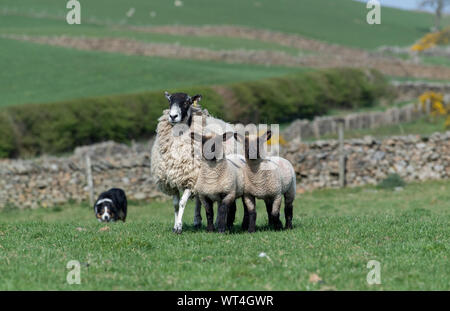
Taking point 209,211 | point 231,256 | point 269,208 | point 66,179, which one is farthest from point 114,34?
point 231,256

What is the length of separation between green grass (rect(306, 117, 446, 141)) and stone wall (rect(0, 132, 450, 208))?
10.1 meters

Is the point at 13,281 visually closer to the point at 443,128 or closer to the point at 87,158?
the point at 87,158

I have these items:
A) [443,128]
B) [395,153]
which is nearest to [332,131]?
[443,128]

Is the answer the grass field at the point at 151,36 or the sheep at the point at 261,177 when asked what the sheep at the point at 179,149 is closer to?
the sheep at the point at 261,177

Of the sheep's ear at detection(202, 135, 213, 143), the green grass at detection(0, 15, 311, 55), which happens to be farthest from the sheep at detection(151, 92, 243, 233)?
the green grass at detection(0, 15, 311, 55)

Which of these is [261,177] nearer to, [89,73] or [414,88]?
[89,73]

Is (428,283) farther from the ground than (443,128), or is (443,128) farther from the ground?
(443,128)

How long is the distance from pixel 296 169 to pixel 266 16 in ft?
249

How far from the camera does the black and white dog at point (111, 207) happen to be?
16750 millimetres

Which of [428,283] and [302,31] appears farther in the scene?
[302,31]

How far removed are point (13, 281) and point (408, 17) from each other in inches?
4875

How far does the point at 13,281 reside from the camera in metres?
7.85

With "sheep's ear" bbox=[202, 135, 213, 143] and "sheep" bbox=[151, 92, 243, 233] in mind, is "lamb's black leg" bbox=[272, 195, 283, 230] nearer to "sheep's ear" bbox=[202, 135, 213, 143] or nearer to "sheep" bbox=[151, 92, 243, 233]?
"sheep" bbox=[151, 92, 243, 233]
